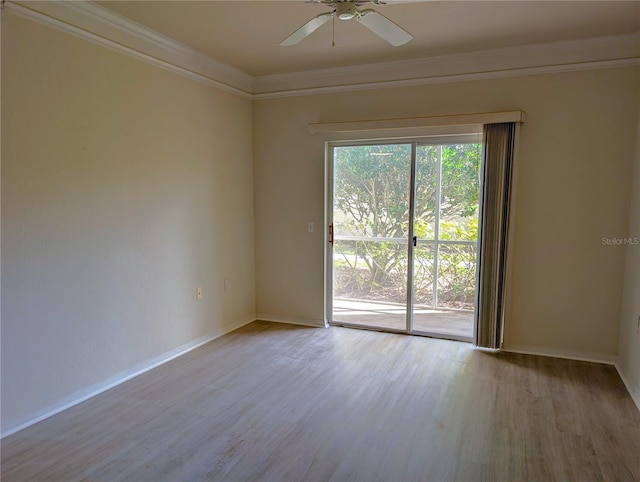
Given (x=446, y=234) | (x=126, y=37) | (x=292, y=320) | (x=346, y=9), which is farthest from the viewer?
(x=292, y=320)

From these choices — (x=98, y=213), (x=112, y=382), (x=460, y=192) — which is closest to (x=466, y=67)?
(x=460, y=192)

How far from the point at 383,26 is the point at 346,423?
2.30 metres

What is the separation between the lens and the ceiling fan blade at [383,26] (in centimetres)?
217

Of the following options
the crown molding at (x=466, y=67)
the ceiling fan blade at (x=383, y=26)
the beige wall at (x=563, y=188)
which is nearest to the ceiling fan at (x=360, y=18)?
the ceiling fan blade at (x=383, y=26)

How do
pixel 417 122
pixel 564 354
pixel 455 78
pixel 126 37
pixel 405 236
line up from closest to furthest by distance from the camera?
pixel 126 37 < pixel 564 354 < pixel 455 78 < pixel 417 122 < pixel 405 236

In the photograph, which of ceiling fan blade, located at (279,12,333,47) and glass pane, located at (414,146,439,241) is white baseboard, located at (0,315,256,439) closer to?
glass pane, located at (414,146,439,241)

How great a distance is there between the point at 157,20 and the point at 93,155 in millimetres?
1047

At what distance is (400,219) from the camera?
164 inches

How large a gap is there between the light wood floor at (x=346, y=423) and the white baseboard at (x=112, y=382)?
6cm

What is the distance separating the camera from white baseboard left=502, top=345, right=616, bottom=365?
3.49 meters

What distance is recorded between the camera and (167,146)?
3.45 m

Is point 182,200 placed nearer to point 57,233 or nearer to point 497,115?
point 57,233

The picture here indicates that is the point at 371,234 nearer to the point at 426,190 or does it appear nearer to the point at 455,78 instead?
the point at 426,190

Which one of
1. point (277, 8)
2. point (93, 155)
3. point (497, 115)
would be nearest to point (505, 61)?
point (497, 115)
